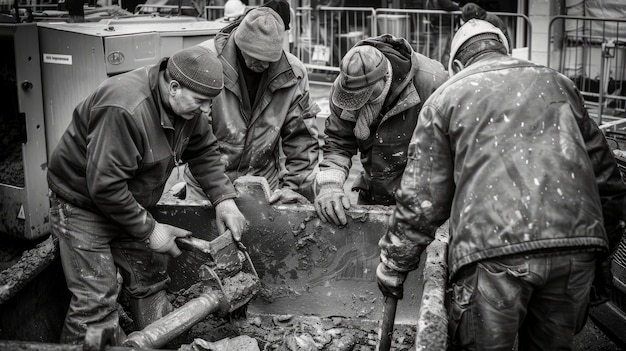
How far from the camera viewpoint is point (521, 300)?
3.00 meters

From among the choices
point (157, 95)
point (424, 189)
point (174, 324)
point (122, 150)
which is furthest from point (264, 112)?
point (424, 189)

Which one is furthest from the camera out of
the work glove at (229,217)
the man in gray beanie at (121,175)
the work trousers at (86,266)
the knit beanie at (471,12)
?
the knit beanie at (471,12)

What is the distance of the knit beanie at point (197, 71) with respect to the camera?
3.81 metres

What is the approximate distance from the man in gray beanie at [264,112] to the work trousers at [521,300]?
1.83 metres

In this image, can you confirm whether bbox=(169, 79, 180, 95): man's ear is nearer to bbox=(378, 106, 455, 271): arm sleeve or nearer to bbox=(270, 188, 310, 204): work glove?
bbox=(270, 188, 310, 204): work glove

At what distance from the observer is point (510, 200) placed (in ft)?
9.82

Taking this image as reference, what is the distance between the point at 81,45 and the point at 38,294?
2.49 m

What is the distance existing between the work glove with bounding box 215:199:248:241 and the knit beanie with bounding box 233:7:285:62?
101 cm

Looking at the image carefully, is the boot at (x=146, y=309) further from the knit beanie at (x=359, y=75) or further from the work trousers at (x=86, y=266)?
the knit beanie at (x=359, y=75)

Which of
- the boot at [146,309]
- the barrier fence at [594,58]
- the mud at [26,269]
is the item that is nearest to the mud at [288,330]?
the boot at [146,309]

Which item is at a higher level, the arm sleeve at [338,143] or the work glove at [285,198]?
the arm sleeve at [338,143]

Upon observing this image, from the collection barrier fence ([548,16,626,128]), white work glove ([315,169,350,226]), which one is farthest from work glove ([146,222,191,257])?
barrier fence ([548,16,626,128])

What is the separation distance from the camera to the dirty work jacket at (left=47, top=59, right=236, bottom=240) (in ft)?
12.2

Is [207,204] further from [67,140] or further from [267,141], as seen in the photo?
[67,140]
